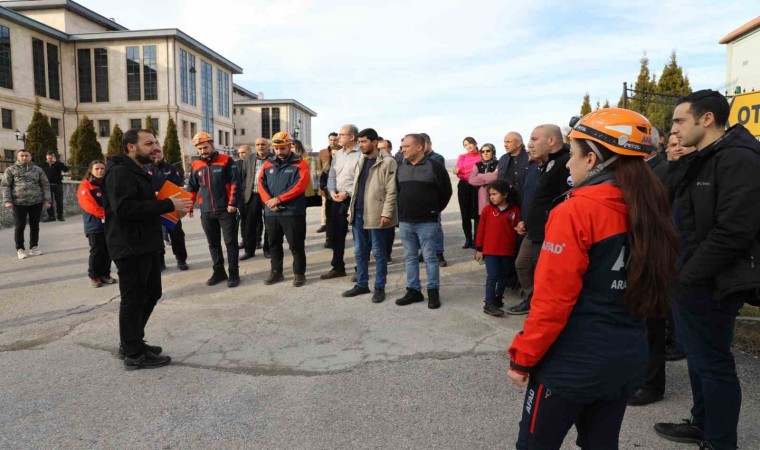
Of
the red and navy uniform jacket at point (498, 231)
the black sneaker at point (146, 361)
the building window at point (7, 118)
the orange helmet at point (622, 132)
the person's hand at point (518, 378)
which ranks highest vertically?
the building window at point (7, 118)

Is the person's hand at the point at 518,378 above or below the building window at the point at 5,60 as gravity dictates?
below

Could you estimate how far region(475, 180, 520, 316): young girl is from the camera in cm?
576

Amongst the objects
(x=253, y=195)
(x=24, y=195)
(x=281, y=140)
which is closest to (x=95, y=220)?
(x=253, y=195)

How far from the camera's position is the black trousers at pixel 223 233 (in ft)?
24.2

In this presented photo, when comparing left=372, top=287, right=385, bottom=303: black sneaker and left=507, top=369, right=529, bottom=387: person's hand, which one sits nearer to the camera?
left=507, top=369, right=529, bottom=387: person's hand

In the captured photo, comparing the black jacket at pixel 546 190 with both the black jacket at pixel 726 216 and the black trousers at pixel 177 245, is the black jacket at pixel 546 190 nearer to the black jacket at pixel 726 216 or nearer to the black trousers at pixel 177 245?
the black jacket at pixel 726 216

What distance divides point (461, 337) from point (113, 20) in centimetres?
6386

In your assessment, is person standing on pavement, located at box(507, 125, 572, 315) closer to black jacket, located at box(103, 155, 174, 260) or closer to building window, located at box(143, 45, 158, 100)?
black jacket, located at box(103, 155, 174, 260)

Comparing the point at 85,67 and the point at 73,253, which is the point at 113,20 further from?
the point at 73,253

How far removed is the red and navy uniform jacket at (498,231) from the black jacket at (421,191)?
0.53 metres

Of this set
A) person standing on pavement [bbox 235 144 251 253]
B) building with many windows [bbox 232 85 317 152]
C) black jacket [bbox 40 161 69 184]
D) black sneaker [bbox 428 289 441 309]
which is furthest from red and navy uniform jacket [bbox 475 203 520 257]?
building with many windows [bbox 232 85 317 152]

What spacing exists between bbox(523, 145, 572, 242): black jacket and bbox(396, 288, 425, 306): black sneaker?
1686 mm

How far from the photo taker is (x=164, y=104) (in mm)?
50031

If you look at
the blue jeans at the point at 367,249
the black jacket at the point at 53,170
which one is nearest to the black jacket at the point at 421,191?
the blue jeans at the point at 367,249
